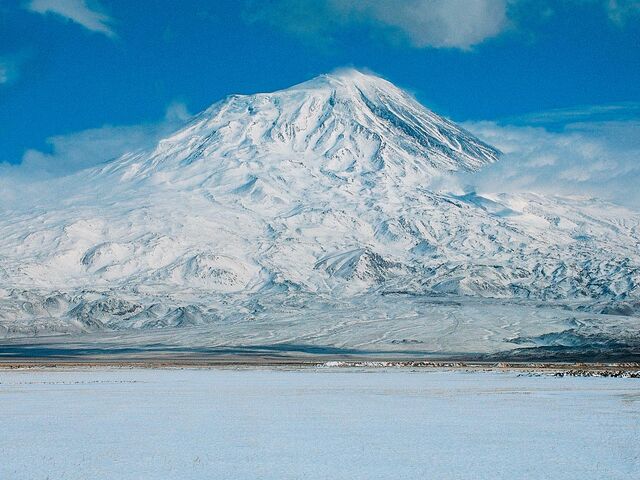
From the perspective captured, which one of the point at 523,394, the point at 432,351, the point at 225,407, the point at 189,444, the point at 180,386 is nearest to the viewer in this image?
the point at 189,444

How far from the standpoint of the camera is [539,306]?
625 feet

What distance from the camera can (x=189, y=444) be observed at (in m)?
27.6

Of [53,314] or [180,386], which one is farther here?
[53,314]

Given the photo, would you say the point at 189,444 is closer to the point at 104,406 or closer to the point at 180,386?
the point at 104,406

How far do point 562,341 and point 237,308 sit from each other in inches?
3213

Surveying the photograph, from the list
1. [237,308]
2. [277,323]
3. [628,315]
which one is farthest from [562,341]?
[237,308]

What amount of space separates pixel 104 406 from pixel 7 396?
10161 mm

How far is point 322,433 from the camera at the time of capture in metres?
30.4

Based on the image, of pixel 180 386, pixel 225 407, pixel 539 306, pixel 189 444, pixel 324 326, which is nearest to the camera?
pixel 189 444

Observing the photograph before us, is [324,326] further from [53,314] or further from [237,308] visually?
[53,314]

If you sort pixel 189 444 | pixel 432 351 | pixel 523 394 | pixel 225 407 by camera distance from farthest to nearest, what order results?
pixel 432 351, pixel 523 394, pixel 225 407, pixel 189 444

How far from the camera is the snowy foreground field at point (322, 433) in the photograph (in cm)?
2303

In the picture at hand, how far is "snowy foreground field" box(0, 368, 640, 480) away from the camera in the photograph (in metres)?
23.0

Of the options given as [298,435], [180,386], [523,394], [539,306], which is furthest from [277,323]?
[298,435]
